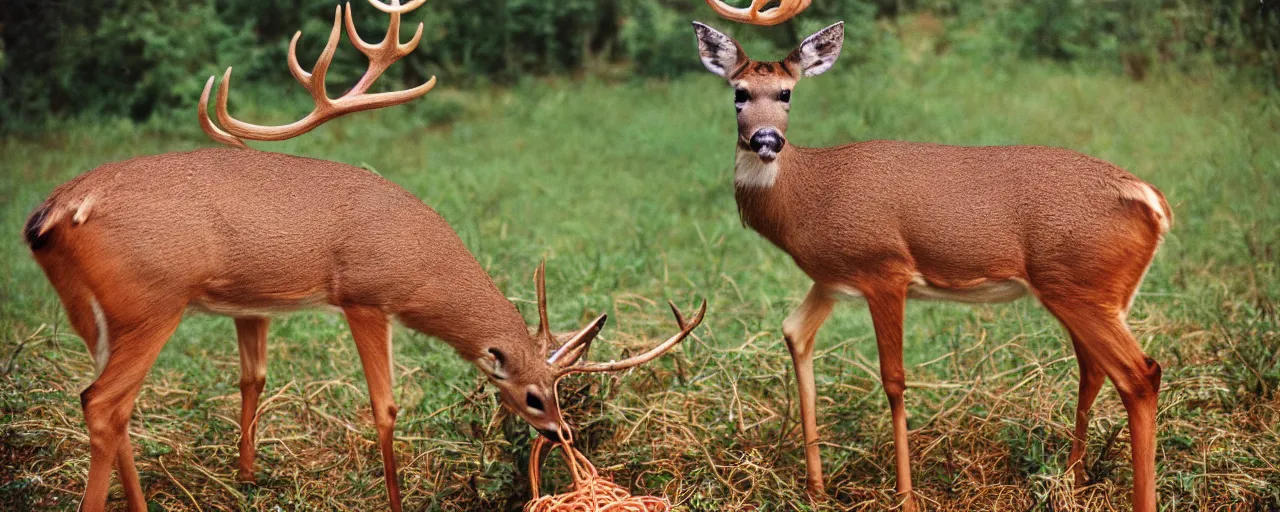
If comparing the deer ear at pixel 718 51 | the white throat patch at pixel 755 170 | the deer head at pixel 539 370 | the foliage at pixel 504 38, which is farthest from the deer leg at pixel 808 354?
the foliage at pixel 504 38

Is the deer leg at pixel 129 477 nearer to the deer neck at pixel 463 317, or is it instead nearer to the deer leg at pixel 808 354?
the deer neck at pixel 463 317

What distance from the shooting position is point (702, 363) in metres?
5.50

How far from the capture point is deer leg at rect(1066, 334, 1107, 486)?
4523 millimetres

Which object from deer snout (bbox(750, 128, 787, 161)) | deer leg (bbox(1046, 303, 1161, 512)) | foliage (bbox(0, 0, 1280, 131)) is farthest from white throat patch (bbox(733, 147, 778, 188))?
foliage (bbox(0, 0, 1280, 131))

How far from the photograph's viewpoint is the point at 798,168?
14.4ft

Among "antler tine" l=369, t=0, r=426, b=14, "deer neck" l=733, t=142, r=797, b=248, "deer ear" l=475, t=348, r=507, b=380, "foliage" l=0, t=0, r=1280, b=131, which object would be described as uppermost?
"antler tine" l=369, t=0, r=426, b=14

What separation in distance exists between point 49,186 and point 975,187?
715 centimetres

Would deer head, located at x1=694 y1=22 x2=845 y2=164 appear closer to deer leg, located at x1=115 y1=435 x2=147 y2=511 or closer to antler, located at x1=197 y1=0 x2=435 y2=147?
antler, located at x1=197 y1=0 x2=435 y2=147

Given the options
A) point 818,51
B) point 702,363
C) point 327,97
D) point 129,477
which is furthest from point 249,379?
point 818,51

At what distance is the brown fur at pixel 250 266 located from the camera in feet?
12.5

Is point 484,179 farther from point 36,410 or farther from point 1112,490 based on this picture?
point 1112,490

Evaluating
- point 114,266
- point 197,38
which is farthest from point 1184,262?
point 197,38

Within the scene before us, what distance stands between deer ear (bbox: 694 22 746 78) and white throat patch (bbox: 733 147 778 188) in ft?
1.05

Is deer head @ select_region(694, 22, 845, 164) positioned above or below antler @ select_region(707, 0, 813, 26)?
below
